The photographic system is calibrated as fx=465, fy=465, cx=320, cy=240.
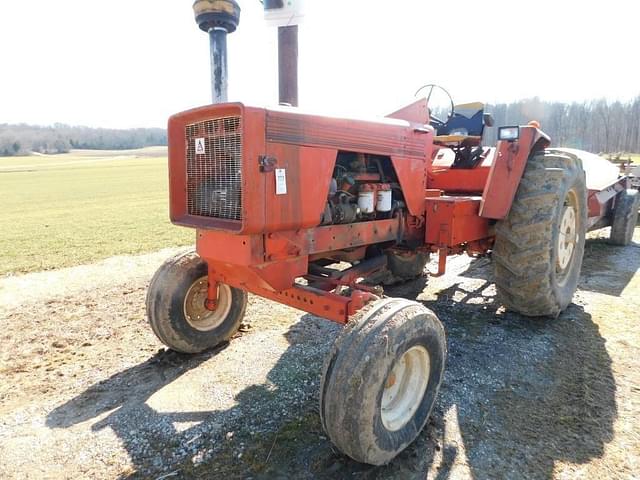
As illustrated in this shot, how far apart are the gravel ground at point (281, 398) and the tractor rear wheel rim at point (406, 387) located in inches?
8.0

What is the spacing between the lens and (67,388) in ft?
11.0

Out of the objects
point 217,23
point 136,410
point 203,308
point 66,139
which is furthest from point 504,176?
point 66,139

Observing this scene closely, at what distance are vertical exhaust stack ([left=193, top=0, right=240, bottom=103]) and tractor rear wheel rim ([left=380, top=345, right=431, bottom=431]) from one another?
315 cm

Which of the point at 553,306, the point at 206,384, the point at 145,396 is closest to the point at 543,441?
the point at 553,306

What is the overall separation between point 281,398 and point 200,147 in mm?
1725

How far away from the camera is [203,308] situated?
381cm

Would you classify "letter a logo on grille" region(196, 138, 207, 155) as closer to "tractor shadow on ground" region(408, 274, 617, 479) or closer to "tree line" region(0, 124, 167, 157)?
"tractor shadow on ground" region(408, 274, 617, 479)

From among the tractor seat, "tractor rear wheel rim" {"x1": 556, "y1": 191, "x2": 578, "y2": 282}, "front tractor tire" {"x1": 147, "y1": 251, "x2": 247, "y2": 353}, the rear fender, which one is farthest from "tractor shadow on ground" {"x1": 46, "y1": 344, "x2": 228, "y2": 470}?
"tractor rear wheel rim" {"x1": 556, "y1": 191, "x2": 578, "y2": 282}

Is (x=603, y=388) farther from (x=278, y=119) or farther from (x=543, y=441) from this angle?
(x=278, y=119)

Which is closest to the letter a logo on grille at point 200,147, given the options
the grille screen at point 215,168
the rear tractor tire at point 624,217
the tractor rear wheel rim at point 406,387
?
the grille screen at point 215,168

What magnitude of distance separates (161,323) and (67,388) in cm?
77

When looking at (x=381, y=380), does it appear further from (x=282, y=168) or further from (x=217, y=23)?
(x=217, y=23)

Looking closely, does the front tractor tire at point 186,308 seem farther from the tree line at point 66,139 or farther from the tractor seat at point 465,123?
the tree line at point 66,139

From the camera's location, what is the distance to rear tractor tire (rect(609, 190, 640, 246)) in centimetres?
743
